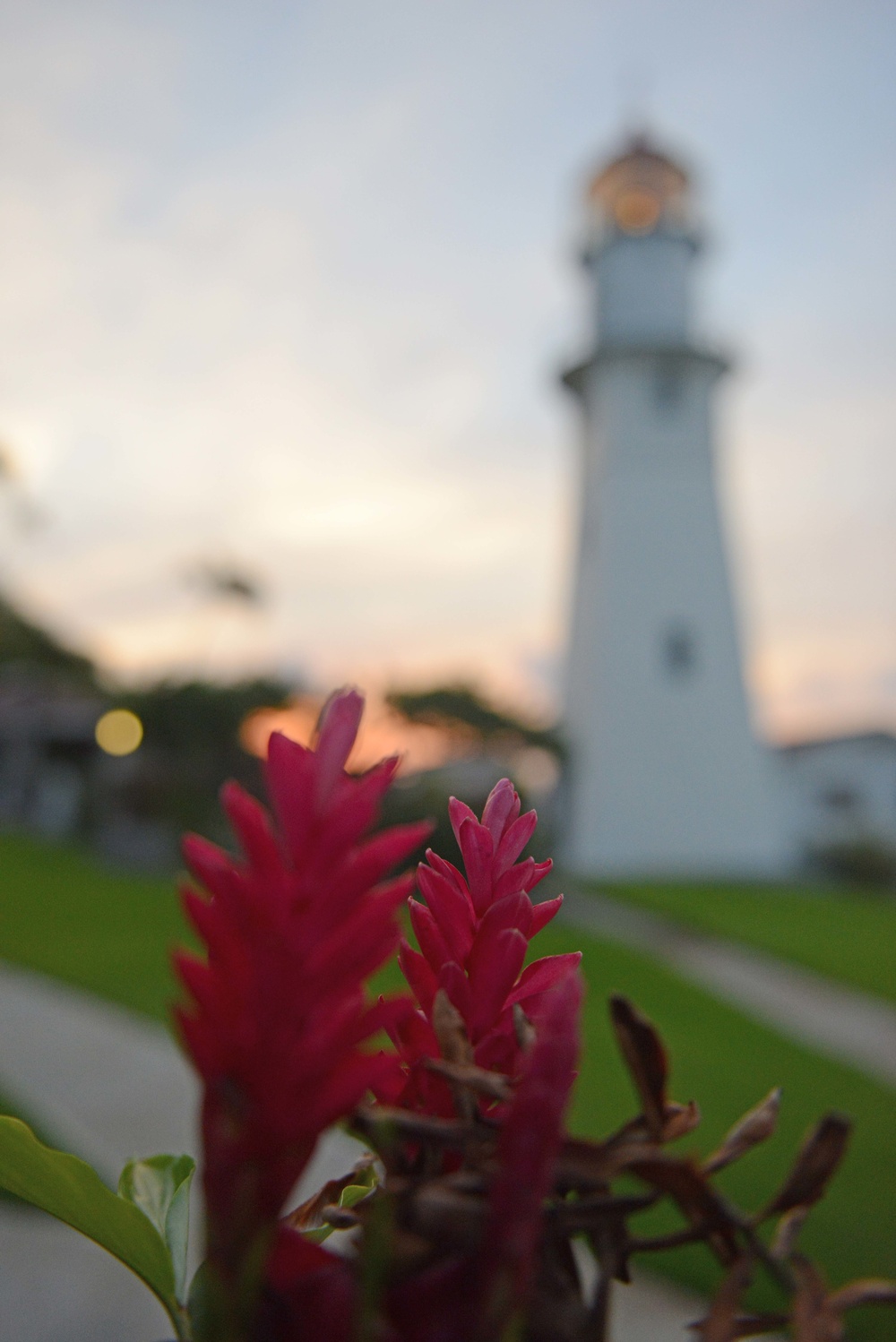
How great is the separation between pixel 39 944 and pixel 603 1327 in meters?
8.93

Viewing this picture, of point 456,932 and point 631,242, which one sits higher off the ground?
point 631,242

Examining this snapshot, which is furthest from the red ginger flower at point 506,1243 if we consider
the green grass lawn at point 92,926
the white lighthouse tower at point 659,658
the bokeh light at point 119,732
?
the white lighthouse tower at point 659,658

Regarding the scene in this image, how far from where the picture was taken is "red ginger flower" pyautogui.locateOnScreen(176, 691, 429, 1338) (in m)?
0.30

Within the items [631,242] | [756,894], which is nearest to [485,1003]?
[756,894]

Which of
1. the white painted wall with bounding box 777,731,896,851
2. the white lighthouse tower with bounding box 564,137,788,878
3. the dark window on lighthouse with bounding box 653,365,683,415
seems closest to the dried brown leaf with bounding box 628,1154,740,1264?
the white lighthouse tower with bounding box 564,137,788,878

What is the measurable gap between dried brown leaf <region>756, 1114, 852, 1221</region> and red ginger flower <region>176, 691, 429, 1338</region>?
0.51ft

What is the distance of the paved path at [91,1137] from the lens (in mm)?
3016

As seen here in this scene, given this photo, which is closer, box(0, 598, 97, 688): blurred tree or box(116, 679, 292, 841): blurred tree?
box(116, 679, 292, 841): blurred tree

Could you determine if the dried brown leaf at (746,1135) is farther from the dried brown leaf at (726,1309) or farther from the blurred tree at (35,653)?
the blurred tree at (35,653)

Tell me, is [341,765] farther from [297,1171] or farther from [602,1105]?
[602,1105]

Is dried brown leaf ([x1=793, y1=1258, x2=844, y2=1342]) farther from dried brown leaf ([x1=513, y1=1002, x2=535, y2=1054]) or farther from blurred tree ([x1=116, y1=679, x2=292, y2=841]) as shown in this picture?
blurred tree ([x1=116, y1=679, x2=292, y2=841])

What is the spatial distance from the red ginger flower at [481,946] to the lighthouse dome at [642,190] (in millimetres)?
19135

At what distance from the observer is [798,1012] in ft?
26.9

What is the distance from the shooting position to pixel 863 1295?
1.06 ft
